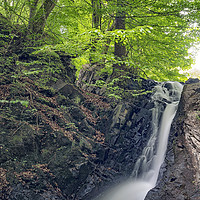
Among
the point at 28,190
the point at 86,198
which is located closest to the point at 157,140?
the point at 86,198

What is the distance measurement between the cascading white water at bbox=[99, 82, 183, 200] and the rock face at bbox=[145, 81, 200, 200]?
1.29 m

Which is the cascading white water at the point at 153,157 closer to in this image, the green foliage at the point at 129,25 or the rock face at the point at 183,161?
the rock face at the point at 183,161

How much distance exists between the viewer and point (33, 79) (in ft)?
19.0

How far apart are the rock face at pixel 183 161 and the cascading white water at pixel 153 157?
4.23 feet

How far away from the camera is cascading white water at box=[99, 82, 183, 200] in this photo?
5.61 meters

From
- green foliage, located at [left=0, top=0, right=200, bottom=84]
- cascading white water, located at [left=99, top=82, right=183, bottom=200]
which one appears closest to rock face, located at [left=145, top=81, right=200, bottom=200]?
cascading white water, located at [left=99, top=82, right=183, bottom=200]

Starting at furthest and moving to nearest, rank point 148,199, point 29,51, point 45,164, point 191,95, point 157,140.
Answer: point 157,140
point 29,51
point 191,95
point 45,164
point 148,199

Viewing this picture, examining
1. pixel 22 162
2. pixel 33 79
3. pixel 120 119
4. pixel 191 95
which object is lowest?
pixel 22 162

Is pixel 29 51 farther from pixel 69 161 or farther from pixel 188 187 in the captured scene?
pixel 188 187

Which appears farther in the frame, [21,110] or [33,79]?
[33,79]

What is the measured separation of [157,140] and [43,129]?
4499 mm

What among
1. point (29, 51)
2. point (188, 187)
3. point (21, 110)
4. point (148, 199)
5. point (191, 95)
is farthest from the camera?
point (29, 51)

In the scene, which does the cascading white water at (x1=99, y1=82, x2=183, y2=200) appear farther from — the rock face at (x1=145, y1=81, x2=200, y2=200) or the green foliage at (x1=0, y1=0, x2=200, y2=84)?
the green foliage at (x1=0, y1=0, x2=200, y2=84)

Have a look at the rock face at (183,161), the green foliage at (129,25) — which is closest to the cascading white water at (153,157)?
the rock face at (183,161)
